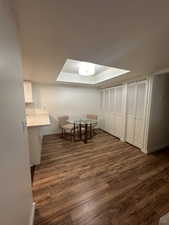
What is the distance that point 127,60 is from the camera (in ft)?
6.09

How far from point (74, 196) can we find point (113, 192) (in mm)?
626

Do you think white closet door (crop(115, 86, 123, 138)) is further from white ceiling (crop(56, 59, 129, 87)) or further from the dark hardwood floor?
the dark hardwood floor

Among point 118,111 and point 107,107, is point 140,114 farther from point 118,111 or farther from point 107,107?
point 107,107

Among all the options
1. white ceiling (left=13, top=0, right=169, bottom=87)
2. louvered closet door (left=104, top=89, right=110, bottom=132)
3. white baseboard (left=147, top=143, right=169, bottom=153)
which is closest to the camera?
white ceiling (left=13, top=0, right=169, bottom=87)

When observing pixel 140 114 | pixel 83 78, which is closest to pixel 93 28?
pixel 140 114

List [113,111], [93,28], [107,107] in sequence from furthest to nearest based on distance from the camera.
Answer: [107,107] < [113,111] < [93,28]

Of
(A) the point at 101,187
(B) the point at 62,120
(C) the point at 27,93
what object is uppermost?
(C) the point at 27,93

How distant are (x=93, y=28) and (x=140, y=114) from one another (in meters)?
2.73

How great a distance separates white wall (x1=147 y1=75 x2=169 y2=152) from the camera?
2.78 metres

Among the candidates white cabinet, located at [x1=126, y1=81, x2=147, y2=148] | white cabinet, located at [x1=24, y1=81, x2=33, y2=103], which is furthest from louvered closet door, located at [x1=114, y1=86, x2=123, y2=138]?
white cabinet, located at [x1=24, y1=81, x2=33, y2=103]

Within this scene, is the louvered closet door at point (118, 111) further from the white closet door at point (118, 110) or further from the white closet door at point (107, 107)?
the white closet door at point (107, 107)

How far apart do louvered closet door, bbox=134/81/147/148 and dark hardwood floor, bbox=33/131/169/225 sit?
1.28ft

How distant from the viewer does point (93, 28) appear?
1.05m

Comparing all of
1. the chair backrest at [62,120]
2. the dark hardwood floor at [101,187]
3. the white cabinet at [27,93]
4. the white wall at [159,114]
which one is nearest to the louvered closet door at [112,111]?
the dark hardwood floor at [101,187]
